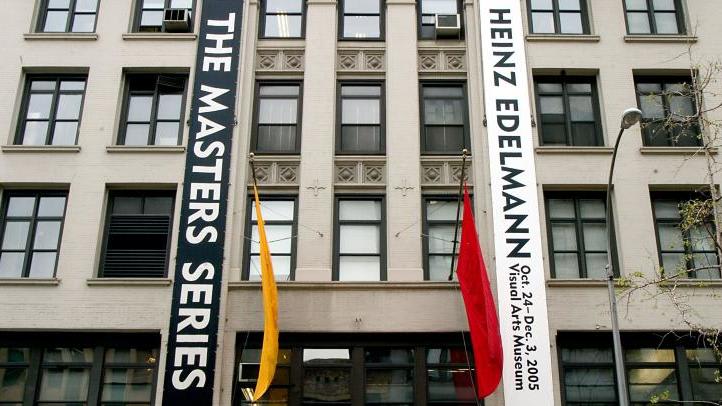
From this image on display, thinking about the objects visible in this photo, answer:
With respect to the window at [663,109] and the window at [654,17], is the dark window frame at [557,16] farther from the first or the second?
the window at [663,109]

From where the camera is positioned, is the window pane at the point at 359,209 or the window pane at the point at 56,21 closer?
the window pane at the point at 359,209

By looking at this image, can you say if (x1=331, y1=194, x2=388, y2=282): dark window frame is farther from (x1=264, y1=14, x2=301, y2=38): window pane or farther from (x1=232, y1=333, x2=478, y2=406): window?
(x1=264, y1=14, x2=301, y2=38): window pane

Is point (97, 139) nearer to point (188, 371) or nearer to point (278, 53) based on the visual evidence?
point (278, 53)

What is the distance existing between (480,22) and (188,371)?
13837 millimetres

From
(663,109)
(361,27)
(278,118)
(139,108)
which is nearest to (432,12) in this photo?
(361,27)

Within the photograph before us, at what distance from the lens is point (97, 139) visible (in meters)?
22.4

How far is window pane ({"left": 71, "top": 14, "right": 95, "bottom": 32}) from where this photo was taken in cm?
2417

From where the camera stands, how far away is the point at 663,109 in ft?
75.7

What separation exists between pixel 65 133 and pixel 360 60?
31.5 ft

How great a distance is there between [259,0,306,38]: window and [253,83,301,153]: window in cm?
188

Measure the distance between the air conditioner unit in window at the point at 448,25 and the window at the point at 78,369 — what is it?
508 inches

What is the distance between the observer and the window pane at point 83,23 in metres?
24.2

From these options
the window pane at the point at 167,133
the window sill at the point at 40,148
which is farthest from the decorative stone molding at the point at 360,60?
the window sill at the point at 40,148

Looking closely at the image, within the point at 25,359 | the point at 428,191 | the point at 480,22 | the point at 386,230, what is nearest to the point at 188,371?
the point at 25,359
